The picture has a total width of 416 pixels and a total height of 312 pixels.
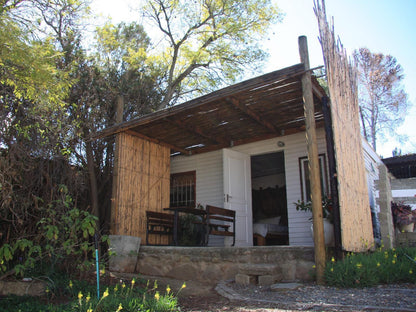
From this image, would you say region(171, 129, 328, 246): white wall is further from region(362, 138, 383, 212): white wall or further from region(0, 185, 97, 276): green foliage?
region(0, 185, 97, 276): green foliage

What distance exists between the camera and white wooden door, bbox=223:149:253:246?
802cm

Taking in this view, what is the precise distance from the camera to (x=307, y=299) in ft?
12.4

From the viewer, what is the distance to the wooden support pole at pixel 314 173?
4648 mm

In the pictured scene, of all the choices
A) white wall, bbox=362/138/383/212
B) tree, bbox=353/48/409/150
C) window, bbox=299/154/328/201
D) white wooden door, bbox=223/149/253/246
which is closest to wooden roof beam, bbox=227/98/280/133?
window, bbox=299/154/328/201

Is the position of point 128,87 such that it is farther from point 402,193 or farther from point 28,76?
point 402,193

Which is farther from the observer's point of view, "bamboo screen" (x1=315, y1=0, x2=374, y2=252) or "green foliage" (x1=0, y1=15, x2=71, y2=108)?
"bamboo screen" (x1=315, y1=0, x2=374, y2=252)

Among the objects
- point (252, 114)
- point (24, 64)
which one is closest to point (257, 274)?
point (252, 114)

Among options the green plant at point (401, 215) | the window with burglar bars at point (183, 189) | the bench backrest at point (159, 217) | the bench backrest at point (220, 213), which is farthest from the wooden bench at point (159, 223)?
the green plant at point (401, 215)

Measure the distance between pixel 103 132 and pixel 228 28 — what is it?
8314 millimetres

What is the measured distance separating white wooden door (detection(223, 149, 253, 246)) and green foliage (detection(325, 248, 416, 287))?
3458mm

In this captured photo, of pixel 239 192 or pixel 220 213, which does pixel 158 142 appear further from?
pixel 220 213

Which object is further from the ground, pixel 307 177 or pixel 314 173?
pixel 307 177

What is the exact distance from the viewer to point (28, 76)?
411cm

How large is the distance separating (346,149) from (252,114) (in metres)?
1.79
